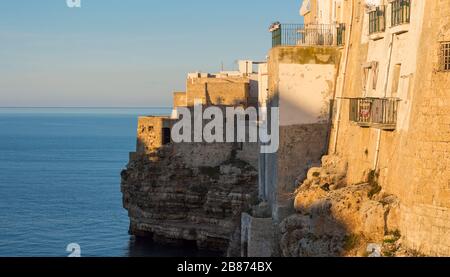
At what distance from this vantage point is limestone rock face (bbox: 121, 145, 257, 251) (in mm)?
46688

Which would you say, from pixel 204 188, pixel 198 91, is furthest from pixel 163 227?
pixel 198 91

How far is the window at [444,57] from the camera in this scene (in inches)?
694

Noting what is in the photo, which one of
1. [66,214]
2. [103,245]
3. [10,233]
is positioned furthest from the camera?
[66,214]

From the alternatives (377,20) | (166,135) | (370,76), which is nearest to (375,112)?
(370,76)

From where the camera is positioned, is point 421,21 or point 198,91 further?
point 198,91

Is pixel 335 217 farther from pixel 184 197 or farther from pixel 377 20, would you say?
pixel 184 197

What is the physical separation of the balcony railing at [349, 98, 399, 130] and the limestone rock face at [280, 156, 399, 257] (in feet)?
5.03

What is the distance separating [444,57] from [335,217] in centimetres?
571

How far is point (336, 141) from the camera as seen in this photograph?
1080 inches

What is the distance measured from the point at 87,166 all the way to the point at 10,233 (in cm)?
5535

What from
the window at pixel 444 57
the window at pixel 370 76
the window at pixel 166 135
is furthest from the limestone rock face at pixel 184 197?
the window at pixel 444 57
